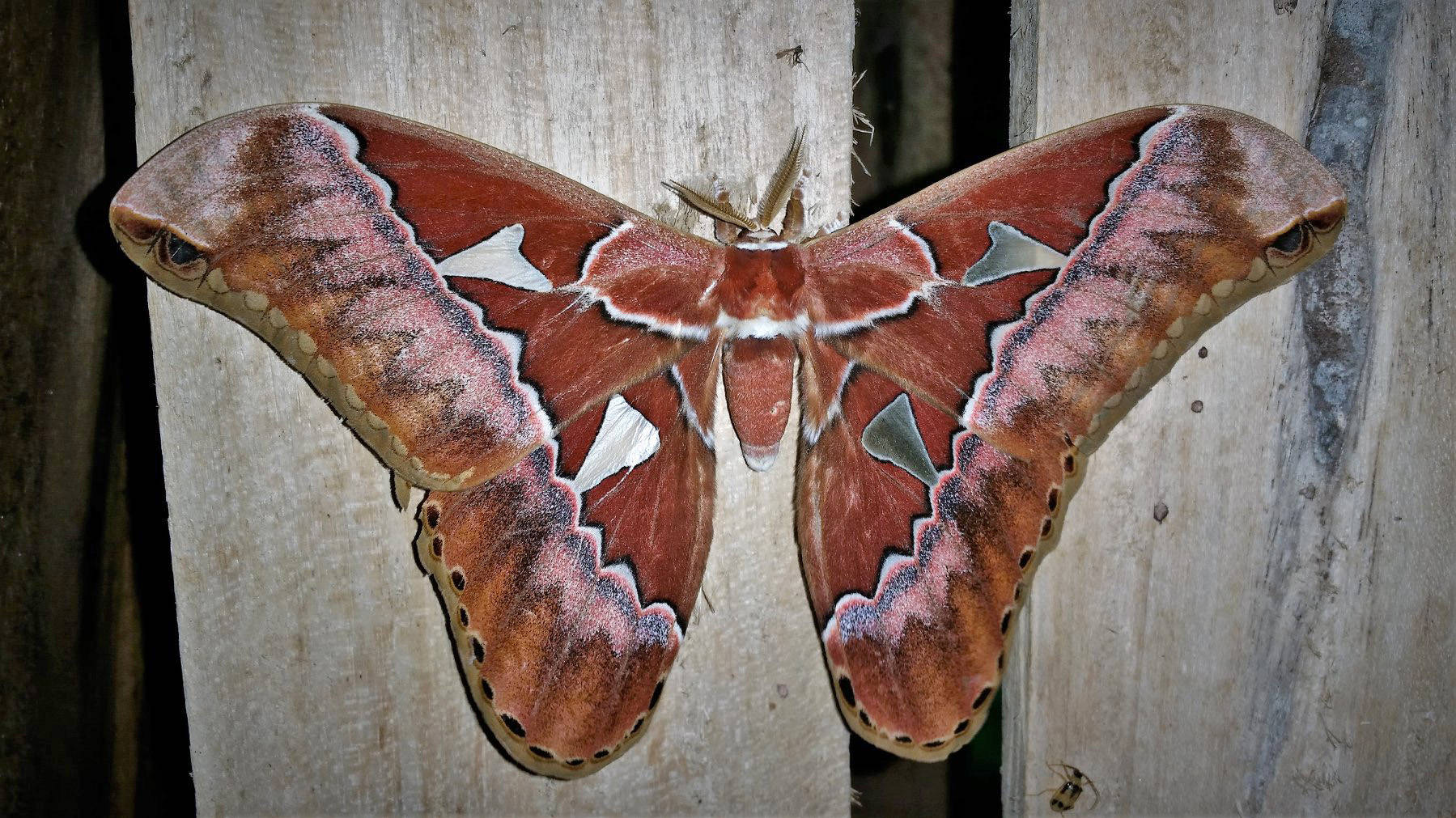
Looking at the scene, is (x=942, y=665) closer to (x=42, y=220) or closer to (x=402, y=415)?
(x=402, y=415)

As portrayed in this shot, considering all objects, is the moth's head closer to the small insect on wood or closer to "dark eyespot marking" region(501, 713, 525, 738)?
"dark eyespot marking" region(501, 713, 525, 738)

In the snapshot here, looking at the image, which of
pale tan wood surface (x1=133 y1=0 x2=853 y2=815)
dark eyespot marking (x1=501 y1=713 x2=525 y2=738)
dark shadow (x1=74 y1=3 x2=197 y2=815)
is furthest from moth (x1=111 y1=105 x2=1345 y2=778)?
dark shadow (x1=74 y1=3 x2=197 y2=815)

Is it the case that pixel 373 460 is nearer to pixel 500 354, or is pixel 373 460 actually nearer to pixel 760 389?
pixel 500 354

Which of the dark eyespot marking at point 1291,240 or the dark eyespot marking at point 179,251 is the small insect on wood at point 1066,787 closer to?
the dark eyespot marking at point 1291,240

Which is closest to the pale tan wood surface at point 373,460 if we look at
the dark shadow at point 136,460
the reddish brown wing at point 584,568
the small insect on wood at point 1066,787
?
the reddish brown wing at point 584,568

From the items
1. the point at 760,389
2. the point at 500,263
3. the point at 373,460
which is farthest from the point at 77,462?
the point at 760,389

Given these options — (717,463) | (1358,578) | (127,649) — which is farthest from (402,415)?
(1358,578)
